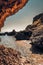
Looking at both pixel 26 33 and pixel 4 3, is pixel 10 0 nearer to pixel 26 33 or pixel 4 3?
pixel 4 3

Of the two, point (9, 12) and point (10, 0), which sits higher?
point (10, 0)

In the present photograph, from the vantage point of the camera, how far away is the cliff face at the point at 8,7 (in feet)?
29.6

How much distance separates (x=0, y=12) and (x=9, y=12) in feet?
1.74

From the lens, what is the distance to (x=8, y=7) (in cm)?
936

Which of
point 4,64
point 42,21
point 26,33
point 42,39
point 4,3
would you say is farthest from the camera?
point 26,33

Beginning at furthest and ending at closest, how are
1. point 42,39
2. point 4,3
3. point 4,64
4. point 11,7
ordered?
point 42,39 → point 4,64 → point 11,7 → point 4,3

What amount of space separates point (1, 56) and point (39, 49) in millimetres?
14395

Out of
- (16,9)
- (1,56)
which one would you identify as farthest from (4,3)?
(1,56)

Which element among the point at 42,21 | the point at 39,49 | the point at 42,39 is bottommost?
the point at 39,49

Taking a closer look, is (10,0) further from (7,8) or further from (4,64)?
(4,64)

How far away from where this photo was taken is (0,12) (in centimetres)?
937

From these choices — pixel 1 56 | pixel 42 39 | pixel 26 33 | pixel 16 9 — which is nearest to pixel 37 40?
pixel 42 39

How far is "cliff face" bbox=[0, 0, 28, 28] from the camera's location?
9.02 m

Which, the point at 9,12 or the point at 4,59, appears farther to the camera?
the point at 4,59
